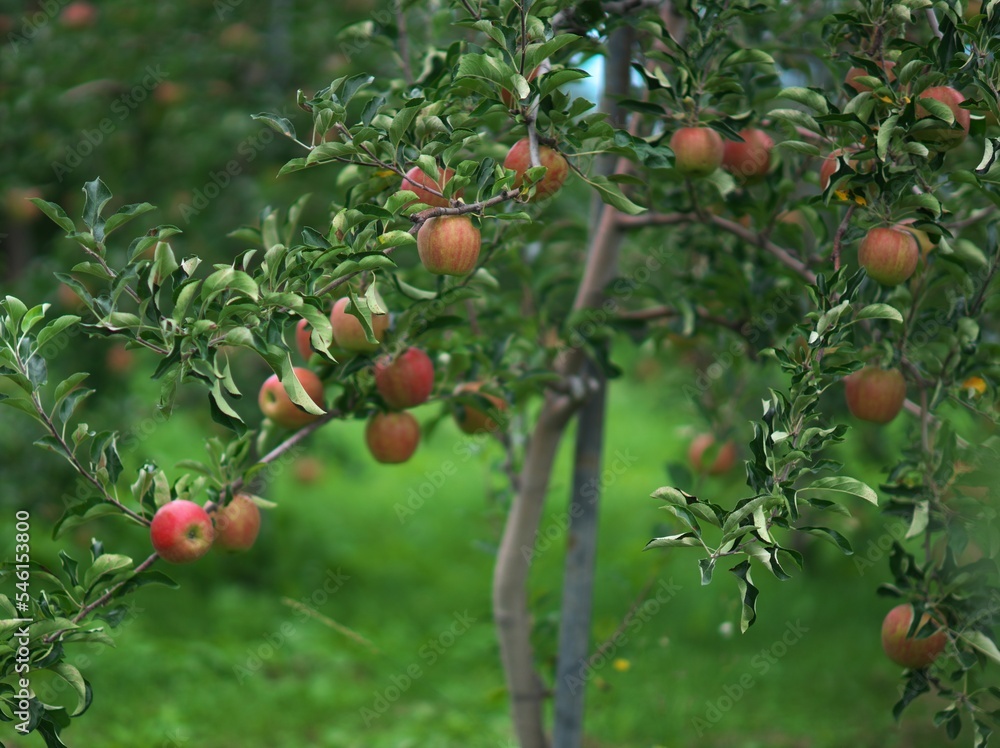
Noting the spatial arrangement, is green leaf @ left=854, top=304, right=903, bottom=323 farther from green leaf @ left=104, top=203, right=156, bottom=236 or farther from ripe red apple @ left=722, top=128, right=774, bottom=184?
green leaf @ left=104, top=203, right=156, bottom=236

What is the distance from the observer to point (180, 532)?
1432 millimetres

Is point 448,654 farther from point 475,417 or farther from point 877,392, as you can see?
point 877,392

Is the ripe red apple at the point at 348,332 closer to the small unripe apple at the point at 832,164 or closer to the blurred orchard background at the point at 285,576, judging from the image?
the small unripe apple at the point at 832,164

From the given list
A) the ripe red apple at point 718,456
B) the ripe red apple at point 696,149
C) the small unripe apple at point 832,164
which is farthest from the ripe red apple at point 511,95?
the ripe red apple at point 718,456

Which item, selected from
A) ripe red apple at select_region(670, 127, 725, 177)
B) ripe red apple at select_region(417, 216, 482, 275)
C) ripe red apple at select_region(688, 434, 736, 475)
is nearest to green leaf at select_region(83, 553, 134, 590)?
ripe red apple at select_region(417, 216, 482, 275)

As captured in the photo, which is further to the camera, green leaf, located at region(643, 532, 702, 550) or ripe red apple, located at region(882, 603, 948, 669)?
ripe red apple, located at region(882, 603, 948, 669)

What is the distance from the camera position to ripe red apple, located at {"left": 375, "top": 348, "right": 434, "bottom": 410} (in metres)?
1.63

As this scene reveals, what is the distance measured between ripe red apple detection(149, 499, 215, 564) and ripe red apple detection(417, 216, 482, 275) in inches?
20.8

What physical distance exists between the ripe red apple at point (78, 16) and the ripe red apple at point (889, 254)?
128 inches

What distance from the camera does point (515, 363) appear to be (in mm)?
1915

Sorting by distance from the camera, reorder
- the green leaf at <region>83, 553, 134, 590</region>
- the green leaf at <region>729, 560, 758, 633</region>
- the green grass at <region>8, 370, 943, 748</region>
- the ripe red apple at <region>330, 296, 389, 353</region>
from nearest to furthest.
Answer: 1. the green leaf at <region>729, 560, 758, 633</region>
2. the green leaf at <region>83, 553, 134, 590</region>
3. the ripe red apple at <region>330, 296, 389, 353</region>
4. the green grass at <region>8, 370, 943, 748</region>

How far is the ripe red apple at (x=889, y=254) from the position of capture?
1.40 metres

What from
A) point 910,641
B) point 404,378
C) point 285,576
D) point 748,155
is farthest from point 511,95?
point 285,576

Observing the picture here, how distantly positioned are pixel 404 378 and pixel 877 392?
81cm
